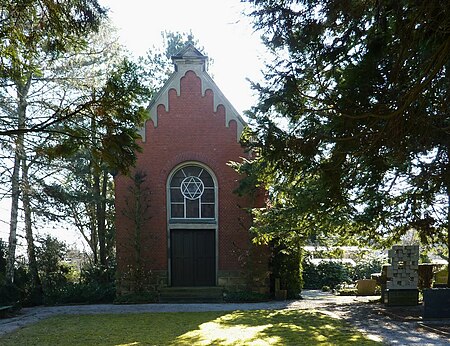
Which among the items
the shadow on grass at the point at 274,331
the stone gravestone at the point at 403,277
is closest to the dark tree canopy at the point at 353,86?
the shadow on grass at the point at 274,331

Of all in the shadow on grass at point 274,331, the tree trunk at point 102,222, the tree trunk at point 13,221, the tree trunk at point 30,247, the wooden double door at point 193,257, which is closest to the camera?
the shadow on grass at point 274,331

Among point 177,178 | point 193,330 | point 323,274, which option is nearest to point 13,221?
point 177,178

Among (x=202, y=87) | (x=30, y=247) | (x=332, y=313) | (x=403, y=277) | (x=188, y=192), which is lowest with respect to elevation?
(x=332, y=313)

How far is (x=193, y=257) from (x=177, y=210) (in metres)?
1.81

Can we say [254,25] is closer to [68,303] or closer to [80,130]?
[80,130]

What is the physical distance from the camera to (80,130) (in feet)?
18.9

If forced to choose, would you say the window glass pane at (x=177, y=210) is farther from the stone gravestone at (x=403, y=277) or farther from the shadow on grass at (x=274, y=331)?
the stone gravestone at (x=403, y=277)

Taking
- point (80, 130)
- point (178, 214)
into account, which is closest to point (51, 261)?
point (178, 214)

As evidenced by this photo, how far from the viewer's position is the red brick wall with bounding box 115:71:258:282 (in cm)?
1844

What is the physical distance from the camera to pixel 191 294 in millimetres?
18156

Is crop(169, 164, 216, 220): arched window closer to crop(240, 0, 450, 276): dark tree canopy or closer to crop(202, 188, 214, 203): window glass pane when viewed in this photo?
crop(202, 188, 214, 203): window glass pane

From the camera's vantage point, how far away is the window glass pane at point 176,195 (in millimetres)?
18844

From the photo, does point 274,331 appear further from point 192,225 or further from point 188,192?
point 188,192

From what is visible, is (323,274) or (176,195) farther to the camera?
(323,274)
